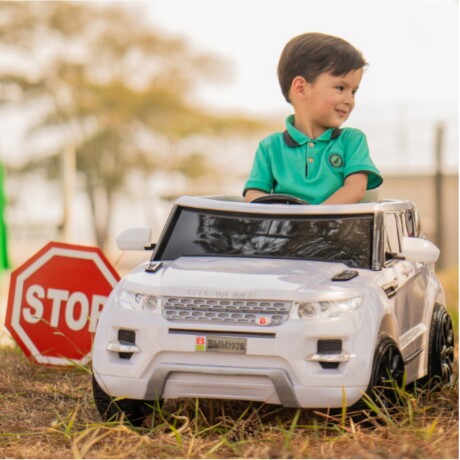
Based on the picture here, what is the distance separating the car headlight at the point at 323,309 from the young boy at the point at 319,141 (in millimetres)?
1006

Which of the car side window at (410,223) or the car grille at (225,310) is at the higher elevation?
the car side window at (410,223)

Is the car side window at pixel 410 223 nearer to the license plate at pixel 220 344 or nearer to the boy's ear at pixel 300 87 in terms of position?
the boy's ear at pixel 300 87

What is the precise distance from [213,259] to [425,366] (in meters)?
1.50

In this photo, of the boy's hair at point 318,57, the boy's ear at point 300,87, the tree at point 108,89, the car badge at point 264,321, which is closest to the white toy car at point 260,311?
the car badge at point 264,321

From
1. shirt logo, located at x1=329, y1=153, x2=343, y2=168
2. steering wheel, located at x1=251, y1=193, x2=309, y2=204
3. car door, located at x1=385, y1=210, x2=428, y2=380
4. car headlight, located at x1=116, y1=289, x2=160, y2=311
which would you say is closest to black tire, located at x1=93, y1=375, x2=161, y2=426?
car headlight, located at x1=116, y1=289, x2=160, y2=311

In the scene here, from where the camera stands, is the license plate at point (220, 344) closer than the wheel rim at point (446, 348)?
Yes

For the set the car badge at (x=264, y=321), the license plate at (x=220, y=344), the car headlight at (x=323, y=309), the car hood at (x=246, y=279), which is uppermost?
the car hood at (x=246, y=279)

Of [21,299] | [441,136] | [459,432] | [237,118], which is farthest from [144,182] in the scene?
[459,432]

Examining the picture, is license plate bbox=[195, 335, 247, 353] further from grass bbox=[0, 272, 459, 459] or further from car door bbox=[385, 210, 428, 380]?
car door bbox=[385, 210, 428, 380]

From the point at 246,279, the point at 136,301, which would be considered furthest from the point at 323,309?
the point at 136,301

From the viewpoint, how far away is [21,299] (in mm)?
7031

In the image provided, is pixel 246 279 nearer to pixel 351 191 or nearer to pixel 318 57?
pixel 351 191

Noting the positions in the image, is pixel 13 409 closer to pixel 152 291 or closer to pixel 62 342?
pixel 62 342

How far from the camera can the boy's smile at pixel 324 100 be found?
5.71m
